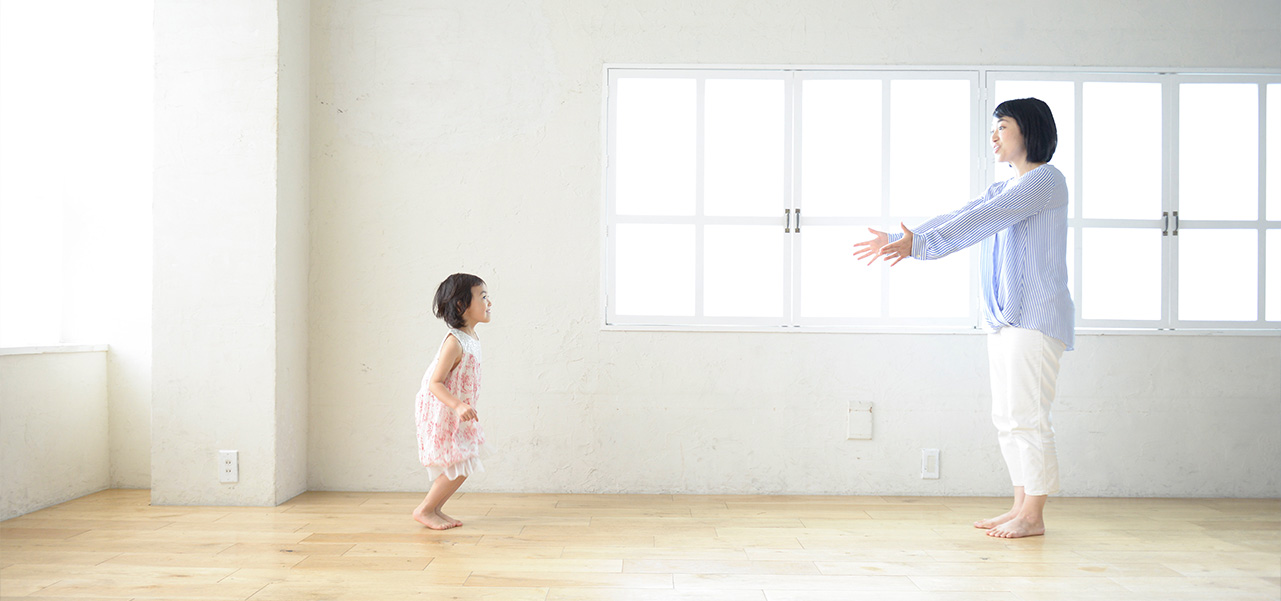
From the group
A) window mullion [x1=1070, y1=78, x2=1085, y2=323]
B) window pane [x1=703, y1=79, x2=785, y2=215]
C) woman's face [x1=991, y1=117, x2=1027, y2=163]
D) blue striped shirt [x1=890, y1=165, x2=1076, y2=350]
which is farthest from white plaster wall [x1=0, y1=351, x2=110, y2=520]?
window mullion [x1=1070, y1=78, x2=1085, y2=323]

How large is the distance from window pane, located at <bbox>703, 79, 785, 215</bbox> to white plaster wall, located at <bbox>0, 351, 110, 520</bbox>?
2.59 meters

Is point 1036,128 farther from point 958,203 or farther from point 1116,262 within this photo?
point 1116,262

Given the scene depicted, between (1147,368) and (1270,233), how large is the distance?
77cm

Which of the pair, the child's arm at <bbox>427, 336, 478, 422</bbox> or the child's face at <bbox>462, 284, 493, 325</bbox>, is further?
the child's face at <bbox>462, 284, 493, 325</bbox>

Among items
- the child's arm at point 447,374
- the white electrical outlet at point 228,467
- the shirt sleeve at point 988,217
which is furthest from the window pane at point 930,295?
the white electrical outlet at point 228,467

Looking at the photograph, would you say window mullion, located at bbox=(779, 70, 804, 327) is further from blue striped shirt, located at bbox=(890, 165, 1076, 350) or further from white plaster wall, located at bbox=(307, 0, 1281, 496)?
blue striped shirt, located at bbox=(890, 165, 1076, 350)

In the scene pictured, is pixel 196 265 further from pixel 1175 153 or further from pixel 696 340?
pixel 1175 153

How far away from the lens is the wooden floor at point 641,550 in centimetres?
Result: 218

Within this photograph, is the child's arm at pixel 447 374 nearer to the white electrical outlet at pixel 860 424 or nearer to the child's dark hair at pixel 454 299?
the child's dark hair at pixel 454 299

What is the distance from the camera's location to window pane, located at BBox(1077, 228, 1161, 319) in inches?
137

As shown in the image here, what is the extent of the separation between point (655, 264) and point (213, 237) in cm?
171

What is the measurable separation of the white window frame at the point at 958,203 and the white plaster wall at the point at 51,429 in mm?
2077

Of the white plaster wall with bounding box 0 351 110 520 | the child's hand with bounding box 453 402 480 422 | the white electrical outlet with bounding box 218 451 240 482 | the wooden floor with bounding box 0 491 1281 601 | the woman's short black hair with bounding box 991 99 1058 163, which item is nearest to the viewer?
the wooden floor with bounding box 0 491 1281 601

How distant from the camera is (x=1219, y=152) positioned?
348cm
